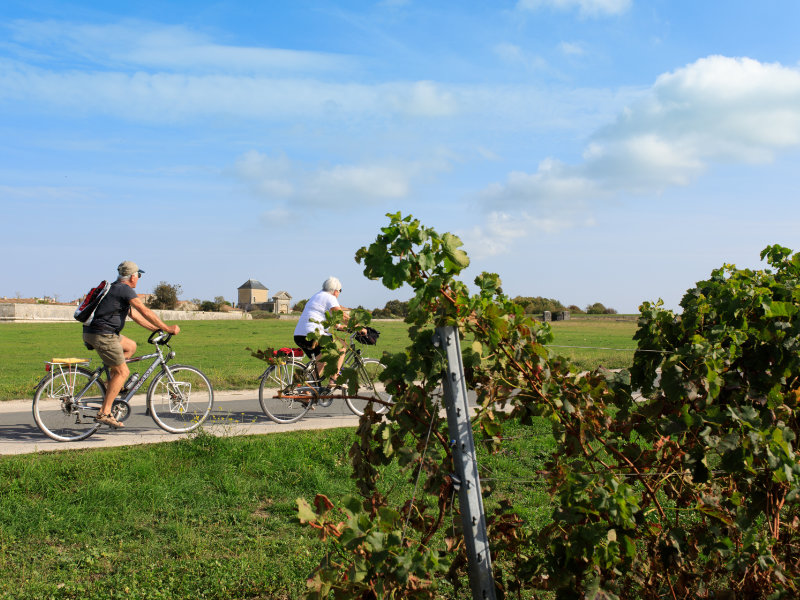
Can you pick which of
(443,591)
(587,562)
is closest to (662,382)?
(587,562)

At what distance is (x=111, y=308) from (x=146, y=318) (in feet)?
1.65

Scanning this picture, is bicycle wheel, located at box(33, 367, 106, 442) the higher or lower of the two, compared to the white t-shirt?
lower

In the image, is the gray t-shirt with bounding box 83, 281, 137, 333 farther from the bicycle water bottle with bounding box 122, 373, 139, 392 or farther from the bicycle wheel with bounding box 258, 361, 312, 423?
the bicycle wheel with bounding box 258, 361, 312, 423

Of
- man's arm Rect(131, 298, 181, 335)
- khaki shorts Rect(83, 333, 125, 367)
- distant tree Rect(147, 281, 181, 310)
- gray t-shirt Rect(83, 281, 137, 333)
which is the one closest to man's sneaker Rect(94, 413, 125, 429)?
khaki shorts Rect(83, 333, 125, 367)

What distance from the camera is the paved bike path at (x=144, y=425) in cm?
725

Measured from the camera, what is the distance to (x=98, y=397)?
776 cm

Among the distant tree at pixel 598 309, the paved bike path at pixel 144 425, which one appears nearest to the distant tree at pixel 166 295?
the distant tree at pixel 598 309

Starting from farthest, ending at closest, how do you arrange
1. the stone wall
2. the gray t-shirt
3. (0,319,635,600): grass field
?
the stone wall → the gray t-shirt → (0,319,635,600): grass field

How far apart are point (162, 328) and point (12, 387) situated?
507 centimetres

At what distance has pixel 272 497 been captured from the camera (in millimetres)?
5484

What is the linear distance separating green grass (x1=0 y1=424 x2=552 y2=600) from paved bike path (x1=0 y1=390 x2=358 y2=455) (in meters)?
0.63

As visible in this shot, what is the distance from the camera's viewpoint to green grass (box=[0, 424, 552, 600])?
153 inches

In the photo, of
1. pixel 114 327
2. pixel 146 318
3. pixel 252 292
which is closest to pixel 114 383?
pixel 114 327

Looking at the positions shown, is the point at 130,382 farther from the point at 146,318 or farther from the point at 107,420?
the point at 146,318
